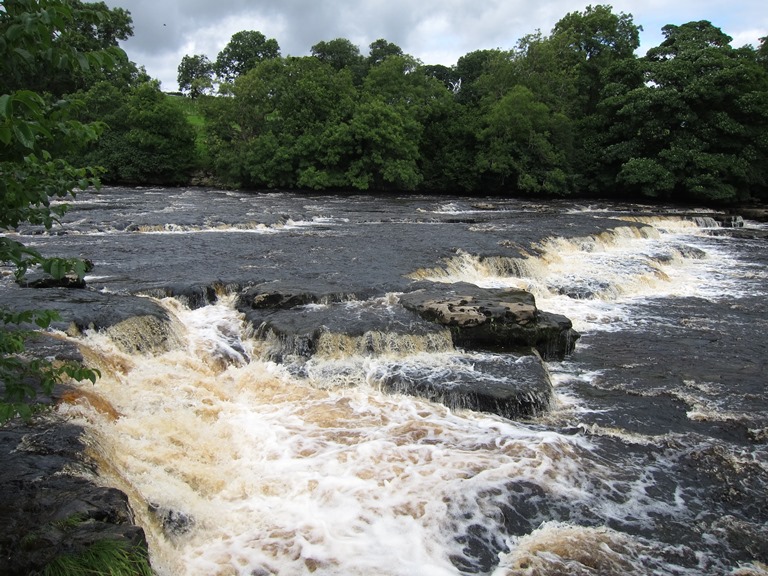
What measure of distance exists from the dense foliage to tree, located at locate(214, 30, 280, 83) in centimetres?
2285

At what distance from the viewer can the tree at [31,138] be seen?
2.36 meters

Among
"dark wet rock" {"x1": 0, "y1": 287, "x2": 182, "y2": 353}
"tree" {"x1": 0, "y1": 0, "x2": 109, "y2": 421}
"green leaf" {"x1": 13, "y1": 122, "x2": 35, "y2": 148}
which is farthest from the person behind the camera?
"dark wet rock" {"x1": 0, "y1": 287, "x2": 182, "y2": 353}

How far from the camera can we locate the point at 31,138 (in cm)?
225

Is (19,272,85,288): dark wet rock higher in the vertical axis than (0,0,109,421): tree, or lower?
lower

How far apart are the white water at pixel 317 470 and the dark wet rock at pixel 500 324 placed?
92 cm

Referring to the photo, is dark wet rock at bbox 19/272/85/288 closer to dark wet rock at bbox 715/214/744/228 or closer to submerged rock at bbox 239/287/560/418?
submerged rock at bbox 239/287/560/418

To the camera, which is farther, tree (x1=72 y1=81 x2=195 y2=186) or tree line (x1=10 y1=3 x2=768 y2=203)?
tree (x1=72 y1=81 x2=195 y2=186)

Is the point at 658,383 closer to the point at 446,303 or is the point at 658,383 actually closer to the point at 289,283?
the point at 446,303

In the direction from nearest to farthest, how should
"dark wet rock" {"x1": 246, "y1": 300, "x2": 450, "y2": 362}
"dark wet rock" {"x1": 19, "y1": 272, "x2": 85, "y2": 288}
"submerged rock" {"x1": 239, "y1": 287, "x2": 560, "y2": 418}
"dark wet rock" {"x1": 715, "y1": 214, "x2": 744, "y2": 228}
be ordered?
"submerged rock" {"x1": 239, "y1": 287, "x2": 560, "y2": 418} → "dark wet rock" {"x1": 246, "y1": 300, "x2": 450, "y2": 362} → "dark wet rock" {"x1": 19, "y1": 272, "x2": 85, "y2": 288} → "dark wet rock" {"x1": 715, "y1": 214, "x2": 744, "y2": 228}

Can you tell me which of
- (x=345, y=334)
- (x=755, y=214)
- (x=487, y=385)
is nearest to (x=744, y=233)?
(x=755, y=214)

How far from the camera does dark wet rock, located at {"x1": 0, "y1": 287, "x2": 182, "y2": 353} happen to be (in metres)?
9.05

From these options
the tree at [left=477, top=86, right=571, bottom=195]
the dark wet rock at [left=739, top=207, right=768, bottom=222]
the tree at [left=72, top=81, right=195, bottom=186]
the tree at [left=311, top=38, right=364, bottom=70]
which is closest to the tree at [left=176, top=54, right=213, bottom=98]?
the tree at [left=311, top=38, right=364, bottom=70]

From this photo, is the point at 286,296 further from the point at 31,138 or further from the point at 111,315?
the point at 31,138

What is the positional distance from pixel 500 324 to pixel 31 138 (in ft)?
27.9
